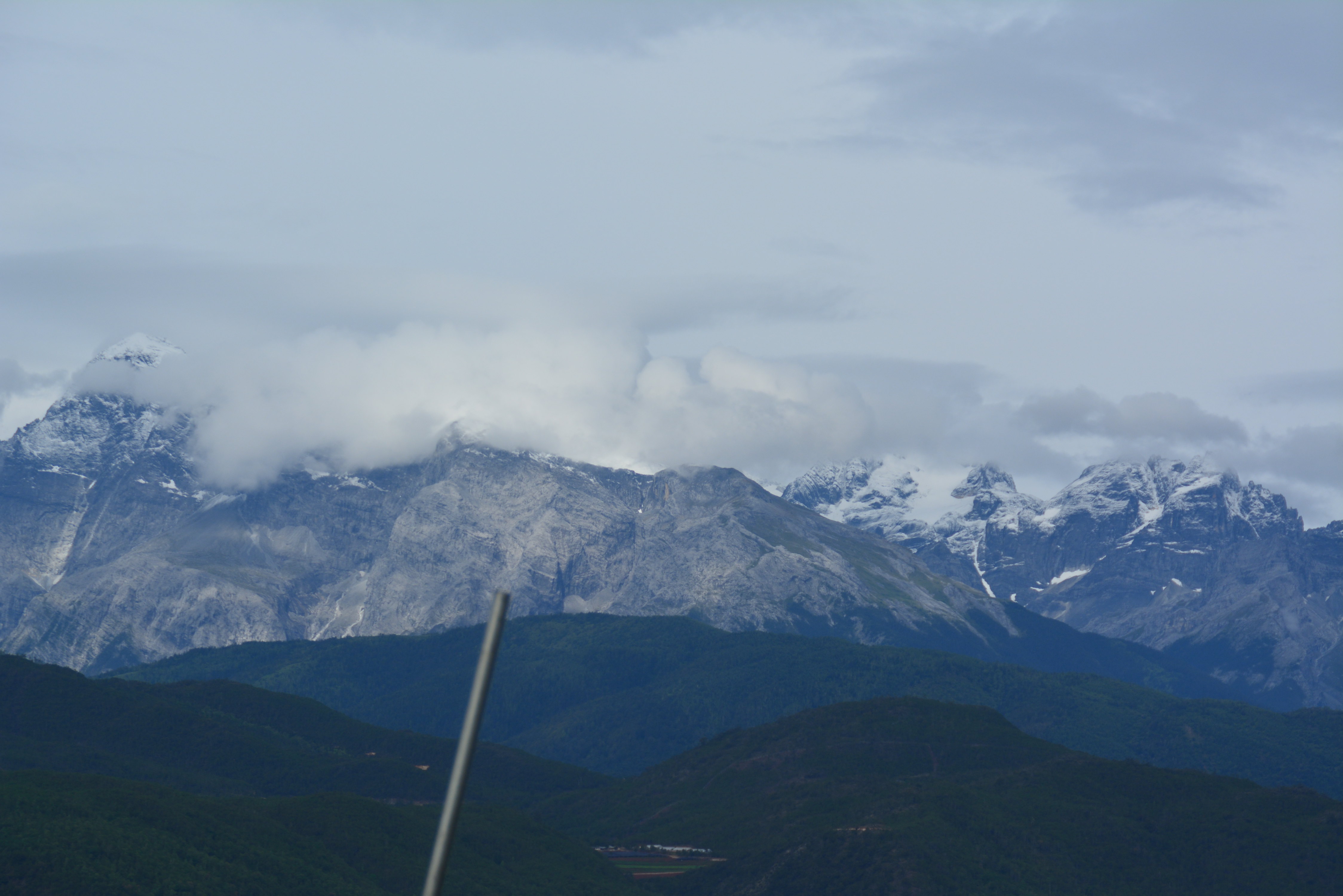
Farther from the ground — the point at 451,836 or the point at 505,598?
the point at 505,598

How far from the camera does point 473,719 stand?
56.2m

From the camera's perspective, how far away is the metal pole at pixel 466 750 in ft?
180

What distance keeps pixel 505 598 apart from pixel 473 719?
4.75m

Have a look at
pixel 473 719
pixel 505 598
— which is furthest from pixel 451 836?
pixel 505 598

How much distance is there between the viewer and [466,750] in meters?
55.7

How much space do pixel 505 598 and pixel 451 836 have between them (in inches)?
350

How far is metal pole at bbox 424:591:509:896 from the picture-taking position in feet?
180

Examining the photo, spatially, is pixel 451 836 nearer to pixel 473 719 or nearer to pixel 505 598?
pixel 473 719

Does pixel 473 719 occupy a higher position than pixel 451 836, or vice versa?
pixel 473 719

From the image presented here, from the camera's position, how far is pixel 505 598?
55.1m

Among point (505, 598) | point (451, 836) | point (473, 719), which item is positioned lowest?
point (451, 836)
